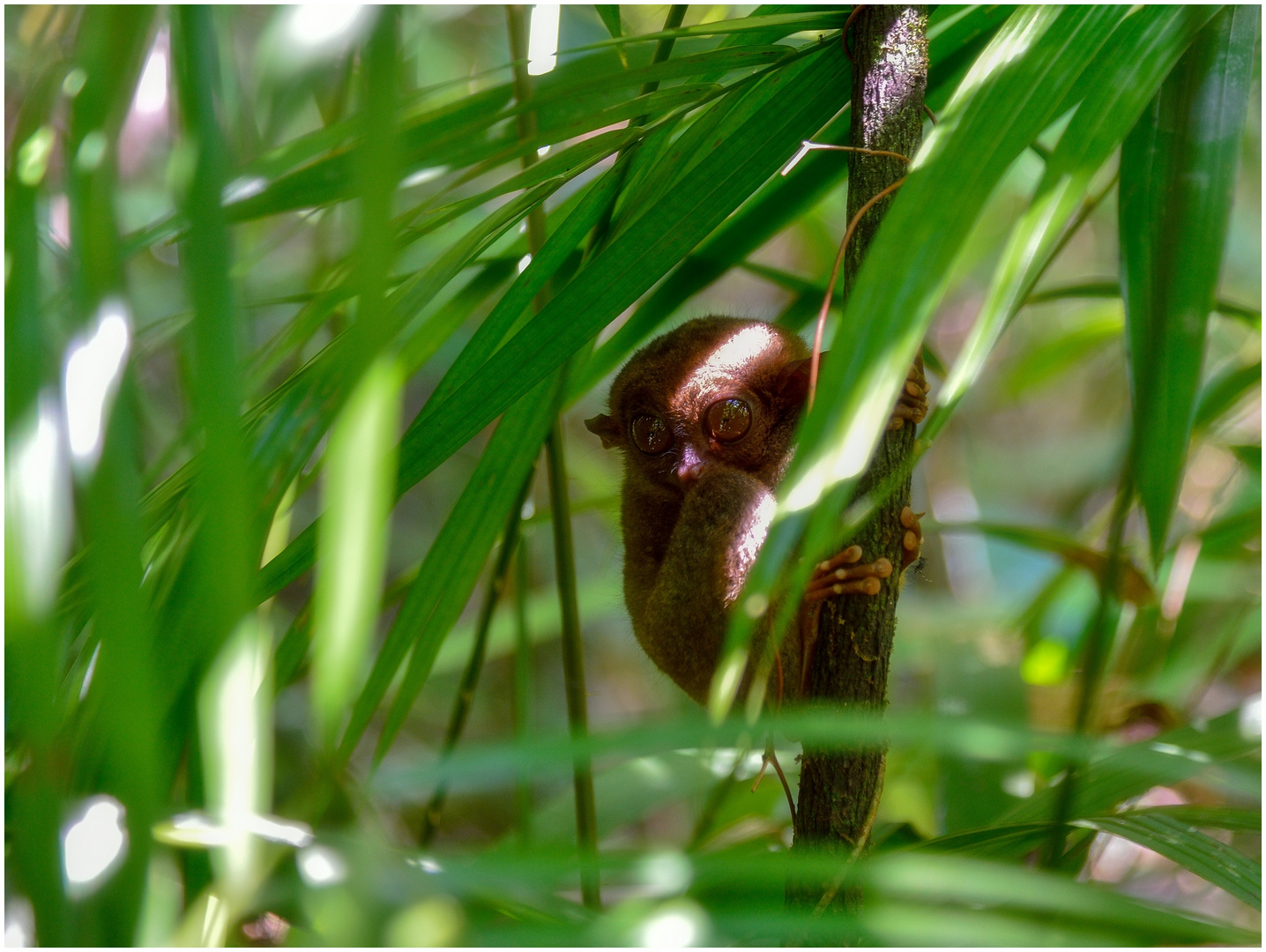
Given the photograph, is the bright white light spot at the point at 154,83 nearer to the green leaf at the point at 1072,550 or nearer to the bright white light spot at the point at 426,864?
the green leaf at the point at 1072,550

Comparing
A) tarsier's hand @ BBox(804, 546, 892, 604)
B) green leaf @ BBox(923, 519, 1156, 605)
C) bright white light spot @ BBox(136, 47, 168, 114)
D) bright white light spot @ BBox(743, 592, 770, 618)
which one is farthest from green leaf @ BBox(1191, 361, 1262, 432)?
bright white light spot @ BBox(136, 47, 168, 114)

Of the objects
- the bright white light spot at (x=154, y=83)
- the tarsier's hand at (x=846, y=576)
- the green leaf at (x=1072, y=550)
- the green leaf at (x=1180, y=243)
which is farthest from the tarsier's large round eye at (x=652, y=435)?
the bright white light spot at (x=154, y=83)

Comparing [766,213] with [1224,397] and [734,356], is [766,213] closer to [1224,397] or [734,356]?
[734,356]

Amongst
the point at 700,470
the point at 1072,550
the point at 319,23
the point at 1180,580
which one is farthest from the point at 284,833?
the point at 1180,580

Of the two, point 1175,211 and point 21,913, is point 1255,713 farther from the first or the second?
point 21,913

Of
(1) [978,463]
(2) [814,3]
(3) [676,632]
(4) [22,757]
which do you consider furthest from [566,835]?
(1) [978,463]

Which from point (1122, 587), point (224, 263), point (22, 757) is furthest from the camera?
point (1122, 587)
